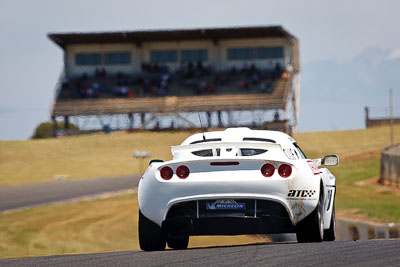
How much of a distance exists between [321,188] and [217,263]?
8.71 ft

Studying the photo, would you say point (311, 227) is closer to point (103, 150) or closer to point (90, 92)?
point (103, 150)

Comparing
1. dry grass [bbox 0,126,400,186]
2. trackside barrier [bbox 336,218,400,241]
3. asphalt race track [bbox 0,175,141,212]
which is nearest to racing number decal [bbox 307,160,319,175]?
trackside barrier [bbox 336,218,400,241]

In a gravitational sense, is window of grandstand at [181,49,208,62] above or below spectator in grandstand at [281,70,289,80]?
above

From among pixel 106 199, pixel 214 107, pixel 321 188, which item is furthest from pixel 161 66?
pixel 321 188

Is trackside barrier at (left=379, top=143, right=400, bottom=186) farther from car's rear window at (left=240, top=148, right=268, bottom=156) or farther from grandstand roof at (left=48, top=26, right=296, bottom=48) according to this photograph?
grandstand roof at (left=48, top=26, right=296, bottom=48)

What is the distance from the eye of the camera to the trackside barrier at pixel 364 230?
18062 millimetres

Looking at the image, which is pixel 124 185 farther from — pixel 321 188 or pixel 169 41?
pixel 169 41

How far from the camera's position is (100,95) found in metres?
66.9

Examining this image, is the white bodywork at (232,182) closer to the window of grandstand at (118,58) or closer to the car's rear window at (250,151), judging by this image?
the car's rear window at (250,151)

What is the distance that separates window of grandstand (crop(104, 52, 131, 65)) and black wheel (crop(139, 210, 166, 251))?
205 ft

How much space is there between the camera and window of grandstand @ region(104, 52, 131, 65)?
72.3 metres

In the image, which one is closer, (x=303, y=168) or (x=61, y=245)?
(x=303, y=168)

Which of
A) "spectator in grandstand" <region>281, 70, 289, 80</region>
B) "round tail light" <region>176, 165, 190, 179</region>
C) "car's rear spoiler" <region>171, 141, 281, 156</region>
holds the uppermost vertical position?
"car's rear spoiler" <region>171, 141, 281, 156</region>

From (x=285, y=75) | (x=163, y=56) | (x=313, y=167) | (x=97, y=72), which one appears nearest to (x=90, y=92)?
(x=97, y=72)
